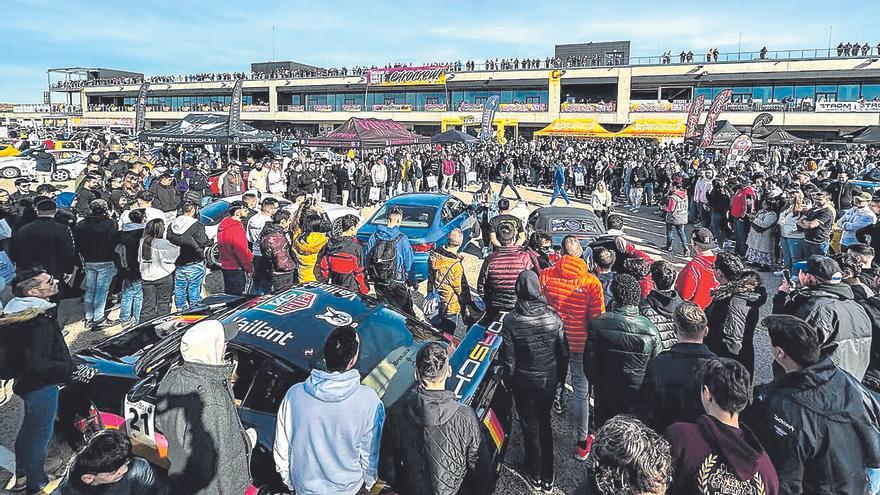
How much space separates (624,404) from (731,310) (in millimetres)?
1160

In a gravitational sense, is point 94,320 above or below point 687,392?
below

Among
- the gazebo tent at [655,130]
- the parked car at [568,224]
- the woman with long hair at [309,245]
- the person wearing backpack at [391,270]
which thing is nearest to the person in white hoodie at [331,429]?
the person wearing backpack at [391,270]

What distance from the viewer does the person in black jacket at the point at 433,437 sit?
2652 millimetres

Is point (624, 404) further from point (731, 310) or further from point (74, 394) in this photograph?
point (74, 394)

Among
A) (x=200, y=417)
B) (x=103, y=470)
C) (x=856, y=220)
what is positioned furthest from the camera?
(x=856, y=220)

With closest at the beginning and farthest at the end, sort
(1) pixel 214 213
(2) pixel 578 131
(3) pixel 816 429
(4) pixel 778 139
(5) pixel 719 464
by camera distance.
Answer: (5) pixel 719 464 < (3) pixel 816 429 < (1) pixel 214 213 < (4) pixel 778 139 < (2) pixel 578 131

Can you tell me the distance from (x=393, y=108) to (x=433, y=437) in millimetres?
54525

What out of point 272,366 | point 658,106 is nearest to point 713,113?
point 272,366

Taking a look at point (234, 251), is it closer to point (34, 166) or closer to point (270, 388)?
point (270, 388)

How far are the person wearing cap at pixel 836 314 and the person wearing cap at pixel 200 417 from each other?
364 cm

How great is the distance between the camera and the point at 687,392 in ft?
10.1

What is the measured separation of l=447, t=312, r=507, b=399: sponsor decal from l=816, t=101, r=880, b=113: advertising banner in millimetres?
45851

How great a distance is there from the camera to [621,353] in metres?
3.66

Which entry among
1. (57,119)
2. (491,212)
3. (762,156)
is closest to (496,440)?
(491,212)
